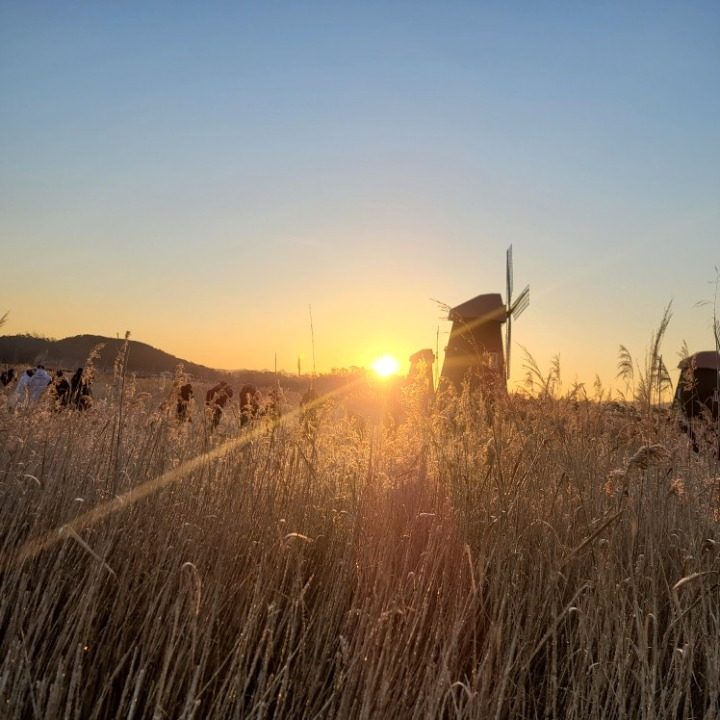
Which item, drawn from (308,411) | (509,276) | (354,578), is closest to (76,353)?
(509,276)

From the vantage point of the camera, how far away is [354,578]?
2.99 metres

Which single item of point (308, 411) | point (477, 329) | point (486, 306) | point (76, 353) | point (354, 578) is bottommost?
point (354, 578)

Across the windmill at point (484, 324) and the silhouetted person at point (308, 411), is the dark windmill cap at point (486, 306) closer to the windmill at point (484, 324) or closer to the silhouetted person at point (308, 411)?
the windmill at point (484, 324)

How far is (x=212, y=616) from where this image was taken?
223 centimetres

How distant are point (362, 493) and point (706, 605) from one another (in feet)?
4.85

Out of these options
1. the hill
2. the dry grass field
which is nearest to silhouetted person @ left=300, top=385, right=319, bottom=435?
the dry grass field

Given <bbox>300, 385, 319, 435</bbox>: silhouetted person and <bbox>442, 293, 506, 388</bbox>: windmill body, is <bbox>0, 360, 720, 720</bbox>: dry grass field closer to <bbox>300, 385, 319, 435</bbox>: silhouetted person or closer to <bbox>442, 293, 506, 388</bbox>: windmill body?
<bbox>300, 385, 319, 435</bbox>: silhouetted person

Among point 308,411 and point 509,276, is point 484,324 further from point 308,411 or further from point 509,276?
point 308,411

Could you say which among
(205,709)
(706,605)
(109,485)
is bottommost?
(205,709)

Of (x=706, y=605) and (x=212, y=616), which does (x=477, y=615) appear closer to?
(x=706, y=605)

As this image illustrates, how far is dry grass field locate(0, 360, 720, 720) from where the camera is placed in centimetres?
213

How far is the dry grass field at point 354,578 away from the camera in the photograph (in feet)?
6.98

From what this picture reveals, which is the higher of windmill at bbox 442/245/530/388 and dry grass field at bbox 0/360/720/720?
windmill at bbox 442/245/530/388

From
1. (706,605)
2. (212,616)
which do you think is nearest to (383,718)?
(212,616)
